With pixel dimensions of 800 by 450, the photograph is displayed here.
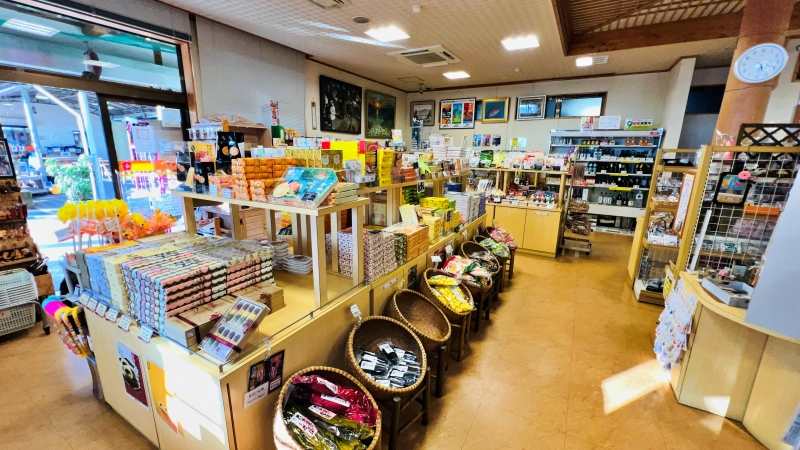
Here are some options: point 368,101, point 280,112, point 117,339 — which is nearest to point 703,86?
point 368,101

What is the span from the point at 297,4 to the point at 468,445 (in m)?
4.71

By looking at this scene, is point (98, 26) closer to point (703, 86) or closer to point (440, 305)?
point (440, 305)

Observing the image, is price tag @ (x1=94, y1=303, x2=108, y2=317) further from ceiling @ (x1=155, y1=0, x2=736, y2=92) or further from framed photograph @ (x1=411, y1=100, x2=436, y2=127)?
framed photograph @ (x1=411, y1=100, x2=436, y2=127)

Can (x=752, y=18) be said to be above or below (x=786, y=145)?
above

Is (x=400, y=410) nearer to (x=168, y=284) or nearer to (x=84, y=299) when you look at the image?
(x=168, y=284)

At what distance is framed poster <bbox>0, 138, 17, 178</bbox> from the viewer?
3.00 metres

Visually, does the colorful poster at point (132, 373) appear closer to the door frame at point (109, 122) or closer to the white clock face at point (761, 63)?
the door frame at point (109, 122)

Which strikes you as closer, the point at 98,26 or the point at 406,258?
the point at 406,258

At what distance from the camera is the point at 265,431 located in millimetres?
1629

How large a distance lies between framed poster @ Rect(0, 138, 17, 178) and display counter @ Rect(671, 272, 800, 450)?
19.1ft

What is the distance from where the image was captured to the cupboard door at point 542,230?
17.6 feet

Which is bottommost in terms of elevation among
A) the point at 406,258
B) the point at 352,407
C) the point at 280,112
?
the point at 352,407

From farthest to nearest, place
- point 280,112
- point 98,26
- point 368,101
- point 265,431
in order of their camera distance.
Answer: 1. point 368,101
2. point 280,112
3. point 98,26
4. point 265,431

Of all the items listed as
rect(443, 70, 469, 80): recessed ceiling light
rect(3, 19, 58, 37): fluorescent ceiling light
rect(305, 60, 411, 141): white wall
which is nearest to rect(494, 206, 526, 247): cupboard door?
rect(443, 70, 469, 80): recessed ceiling light
